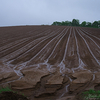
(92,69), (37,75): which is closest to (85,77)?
(92,69)

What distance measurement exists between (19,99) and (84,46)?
8.35 metres

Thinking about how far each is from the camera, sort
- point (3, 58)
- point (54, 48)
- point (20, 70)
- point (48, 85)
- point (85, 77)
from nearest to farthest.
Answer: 1. point (48, 85)
2. point (85, 77)
3. point (20, 70)
4. point (3, 58)
5. point (54, 48)

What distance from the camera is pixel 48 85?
5.21 meters

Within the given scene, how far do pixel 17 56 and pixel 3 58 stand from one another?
3.40 feet

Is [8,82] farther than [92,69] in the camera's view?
No

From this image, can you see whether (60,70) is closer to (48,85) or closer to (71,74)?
(71,74)

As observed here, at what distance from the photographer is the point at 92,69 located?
6.75 m

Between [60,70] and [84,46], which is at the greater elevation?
[84,46]

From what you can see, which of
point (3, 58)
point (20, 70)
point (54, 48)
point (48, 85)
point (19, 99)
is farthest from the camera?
point (54, 48)

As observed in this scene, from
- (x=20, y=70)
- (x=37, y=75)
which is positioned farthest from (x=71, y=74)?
(x=20, y=70)

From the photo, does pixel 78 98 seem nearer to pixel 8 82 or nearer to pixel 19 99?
pixel 19 99

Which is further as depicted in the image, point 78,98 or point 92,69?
point 92,69

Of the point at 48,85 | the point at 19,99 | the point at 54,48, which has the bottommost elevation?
the point at 48,85

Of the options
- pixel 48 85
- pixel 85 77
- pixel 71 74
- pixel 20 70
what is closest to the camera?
pixel 48 85
